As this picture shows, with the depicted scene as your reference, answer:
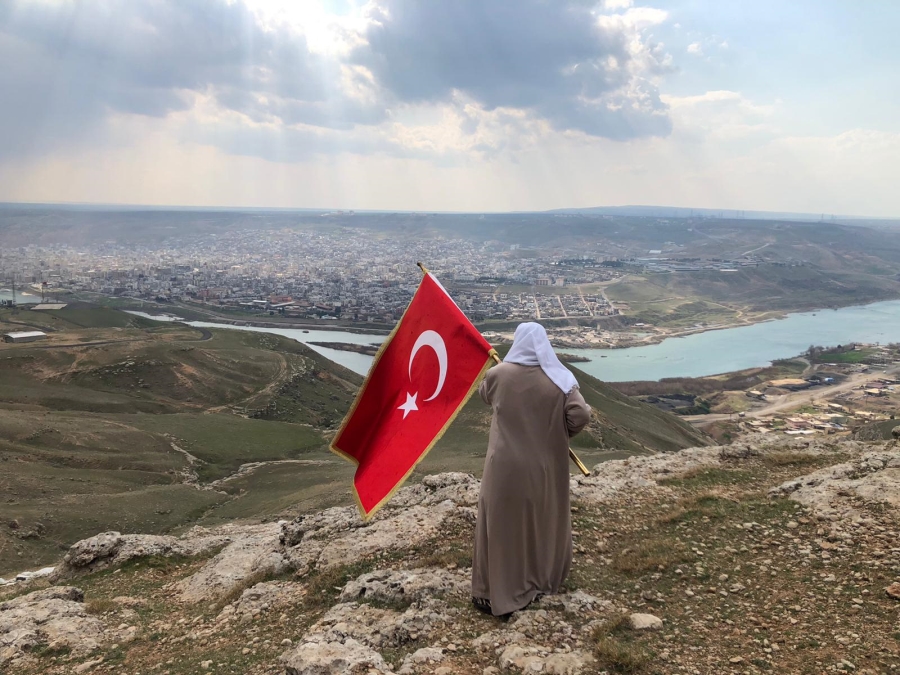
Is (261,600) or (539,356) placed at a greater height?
(539,356)

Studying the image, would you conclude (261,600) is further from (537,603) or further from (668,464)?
(668,464)

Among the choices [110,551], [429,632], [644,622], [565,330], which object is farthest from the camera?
[565,330]

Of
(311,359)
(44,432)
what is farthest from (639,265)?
(44,432)

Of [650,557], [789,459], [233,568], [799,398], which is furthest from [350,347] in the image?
[650,557]

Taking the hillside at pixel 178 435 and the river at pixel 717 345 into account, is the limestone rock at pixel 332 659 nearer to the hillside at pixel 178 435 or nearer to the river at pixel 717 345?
the hillside at pixel 178 435

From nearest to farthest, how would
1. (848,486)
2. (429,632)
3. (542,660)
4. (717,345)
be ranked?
1. (542,660)
2. (429,632)
3. (848,486)
4. (717,345)

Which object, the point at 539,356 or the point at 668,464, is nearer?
the point at 539,356
